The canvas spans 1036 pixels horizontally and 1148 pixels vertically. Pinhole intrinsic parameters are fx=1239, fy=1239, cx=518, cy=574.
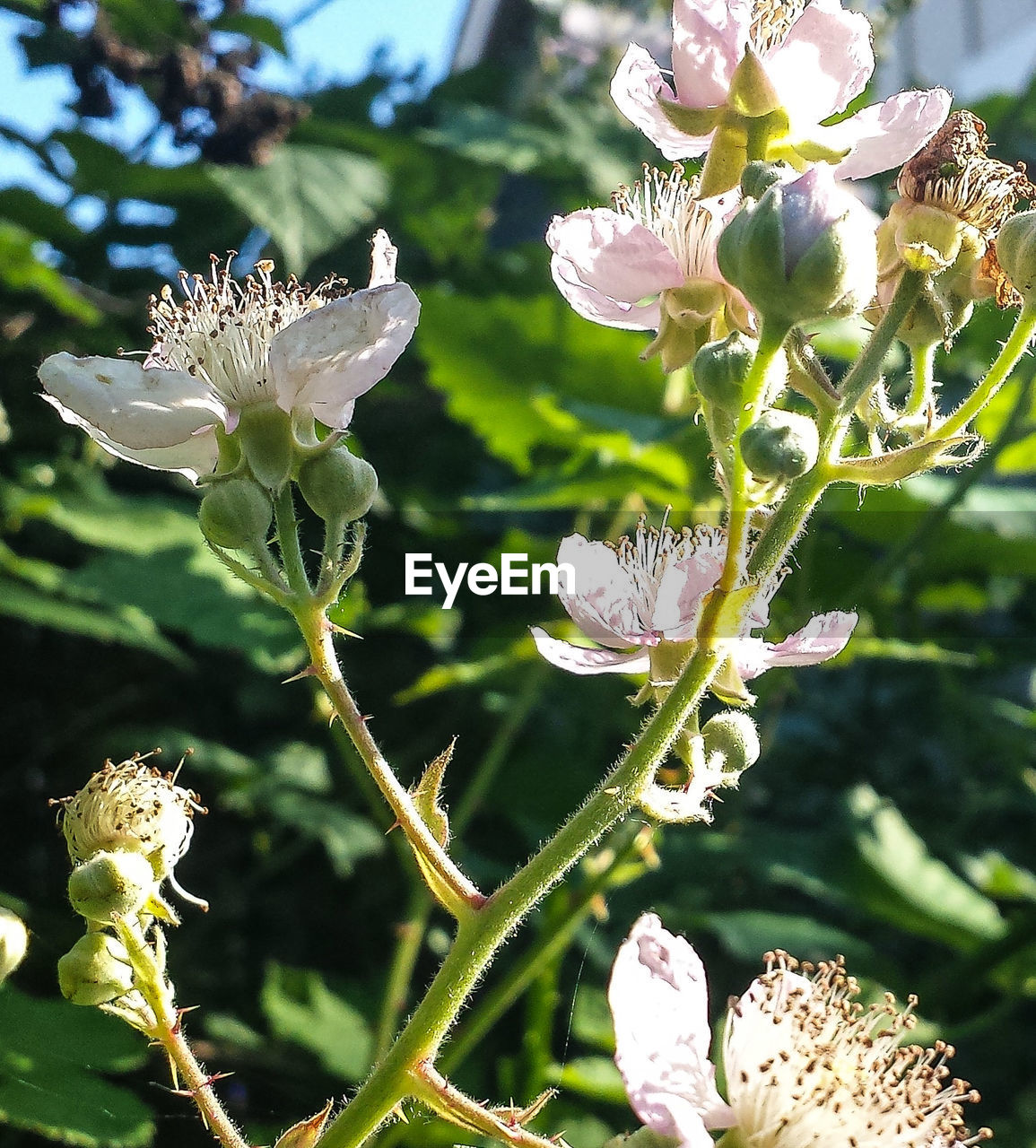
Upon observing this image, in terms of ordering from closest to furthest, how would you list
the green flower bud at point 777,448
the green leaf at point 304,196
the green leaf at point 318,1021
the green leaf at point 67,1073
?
the green flower bud at point 777,448 < the green leaf at point 67,1073 < the green leaf at point 318,1021 < the green leaf at point 304,196

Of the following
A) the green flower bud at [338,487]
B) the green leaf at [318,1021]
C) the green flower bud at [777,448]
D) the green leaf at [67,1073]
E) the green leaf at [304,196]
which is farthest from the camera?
the green leaf at [304,196]

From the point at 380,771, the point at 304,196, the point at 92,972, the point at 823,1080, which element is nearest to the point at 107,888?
the point at 92,972

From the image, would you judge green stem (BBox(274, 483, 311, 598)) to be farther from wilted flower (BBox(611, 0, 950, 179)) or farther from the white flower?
wilted flower (BBox(611, 0, 950, 179))

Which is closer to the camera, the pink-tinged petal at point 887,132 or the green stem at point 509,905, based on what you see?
the green stem at point 509,905

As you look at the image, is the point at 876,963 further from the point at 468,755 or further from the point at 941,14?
the point at 941,14

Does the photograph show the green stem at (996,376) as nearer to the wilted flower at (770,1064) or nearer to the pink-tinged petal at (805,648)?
the pink-tinged petal at (805,648)

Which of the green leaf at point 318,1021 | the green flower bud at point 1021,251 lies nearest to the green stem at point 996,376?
the green flower bud at point 1021,251
